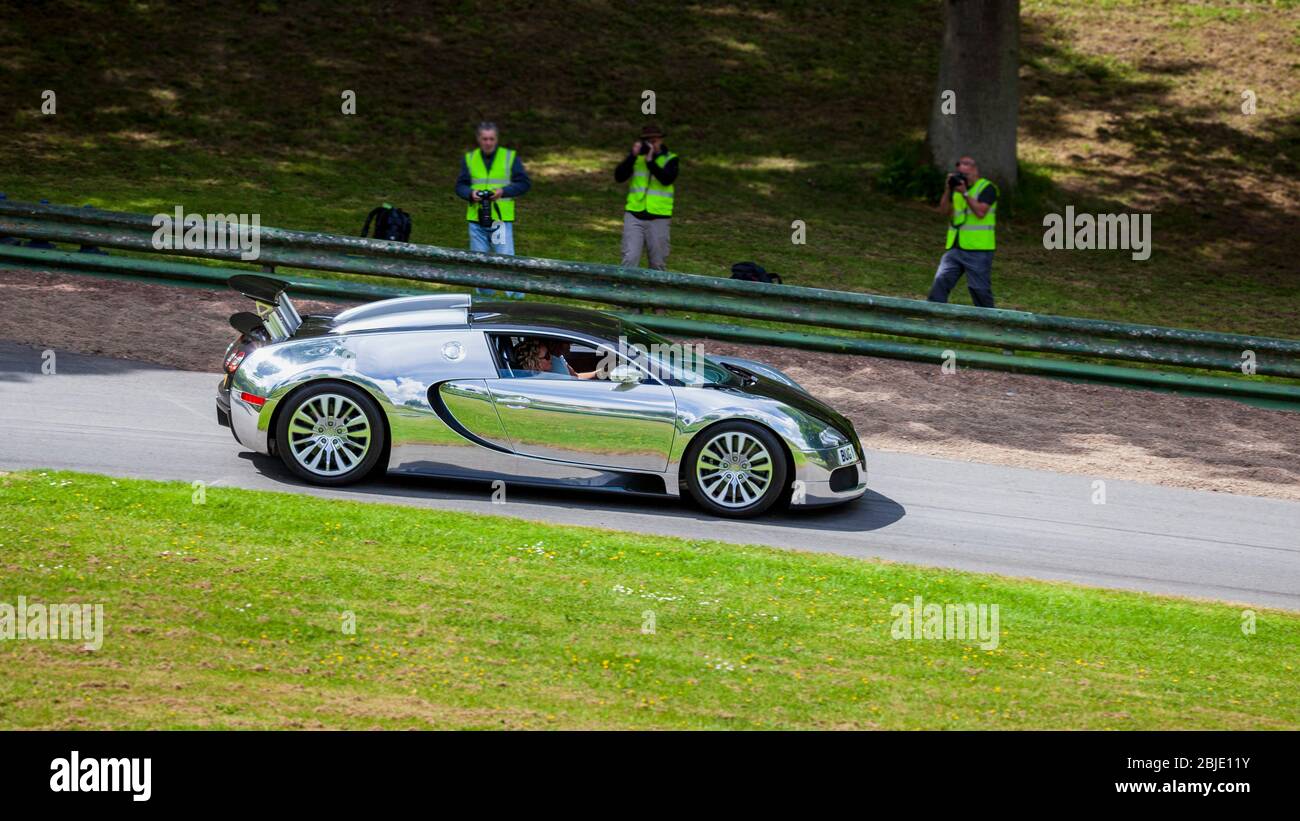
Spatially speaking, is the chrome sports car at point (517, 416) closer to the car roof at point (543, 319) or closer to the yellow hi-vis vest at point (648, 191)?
the car roof at point (543, 319)

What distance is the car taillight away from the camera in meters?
10.3

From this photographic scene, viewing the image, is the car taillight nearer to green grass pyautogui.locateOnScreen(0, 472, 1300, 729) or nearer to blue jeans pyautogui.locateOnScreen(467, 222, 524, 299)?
green grass pyautogui.locateOnScreen(0, 472, 1300, 729)

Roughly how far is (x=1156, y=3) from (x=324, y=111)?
18.3 m

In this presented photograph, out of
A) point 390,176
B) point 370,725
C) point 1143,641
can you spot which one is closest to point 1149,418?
point 1143,641

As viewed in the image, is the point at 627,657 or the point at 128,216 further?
the point at 128,216

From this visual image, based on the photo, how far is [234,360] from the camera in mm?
10398

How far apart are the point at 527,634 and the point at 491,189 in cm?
888

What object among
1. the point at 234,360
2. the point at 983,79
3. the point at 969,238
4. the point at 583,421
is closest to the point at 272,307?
the point at 234,360

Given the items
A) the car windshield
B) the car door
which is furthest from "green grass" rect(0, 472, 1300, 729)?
the car windshield

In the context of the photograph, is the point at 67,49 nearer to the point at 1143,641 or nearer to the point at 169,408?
the point at 169,408

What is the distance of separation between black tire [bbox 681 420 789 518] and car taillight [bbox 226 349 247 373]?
327 centimetres

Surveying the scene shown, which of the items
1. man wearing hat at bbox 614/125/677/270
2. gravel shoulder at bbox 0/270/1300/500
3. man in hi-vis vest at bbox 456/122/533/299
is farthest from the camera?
man wearing hat at bbox 614/125/677/270

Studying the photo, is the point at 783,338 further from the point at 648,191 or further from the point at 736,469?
the point at 736,469

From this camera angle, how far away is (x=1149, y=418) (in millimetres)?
13953
